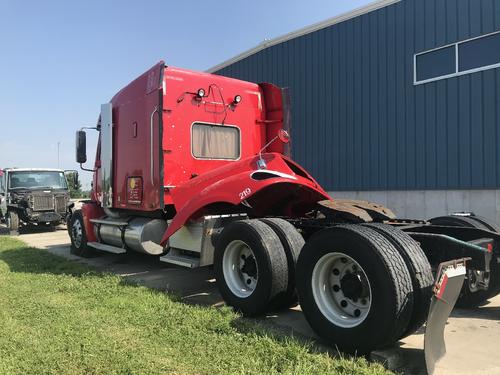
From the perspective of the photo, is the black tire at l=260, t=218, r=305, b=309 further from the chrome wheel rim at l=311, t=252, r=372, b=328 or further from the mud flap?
the mud flap

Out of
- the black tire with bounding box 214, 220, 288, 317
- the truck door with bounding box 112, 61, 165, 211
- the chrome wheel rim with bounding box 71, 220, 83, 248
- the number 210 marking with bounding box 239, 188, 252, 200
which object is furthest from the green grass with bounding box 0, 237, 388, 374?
the chrome wheel rim with bounding box 71, 220, 83, 248

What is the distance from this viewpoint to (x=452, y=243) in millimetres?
4012

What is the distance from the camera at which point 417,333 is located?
4.30 meters

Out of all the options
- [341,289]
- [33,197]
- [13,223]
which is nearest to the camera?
[341,289]

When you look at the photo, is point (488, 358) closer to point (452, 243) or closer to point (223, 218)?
point (452, 243)

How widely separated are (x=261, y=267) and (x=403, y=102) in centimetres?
783

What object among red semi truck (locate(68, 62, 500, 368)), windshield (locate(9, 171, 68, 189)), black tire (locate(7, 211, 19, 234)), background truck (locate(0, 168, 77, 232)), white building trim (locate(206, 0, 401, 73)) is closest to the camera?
red semi truck (locate(68, 62, 500, 368))

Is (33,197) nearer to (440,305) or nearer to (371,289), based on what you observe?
(371,289)

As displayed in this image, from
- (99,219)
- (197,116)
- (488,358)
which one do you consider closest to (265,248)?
(488,358)

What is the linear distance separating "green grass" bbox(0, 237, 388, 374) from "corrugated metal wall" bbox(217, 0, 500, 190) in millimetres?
7194

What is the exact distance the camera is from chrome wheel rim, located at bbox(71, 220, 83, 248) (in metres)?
9.73

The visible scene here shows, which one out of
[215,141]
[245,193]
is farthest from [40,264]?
[245,193]

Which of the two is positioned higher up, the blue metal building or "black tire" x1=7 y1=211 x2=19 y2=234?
the blue metal building

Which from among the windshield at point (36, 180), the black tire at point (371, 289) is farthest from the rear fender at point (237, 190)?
the windshield at point (36, 180)
